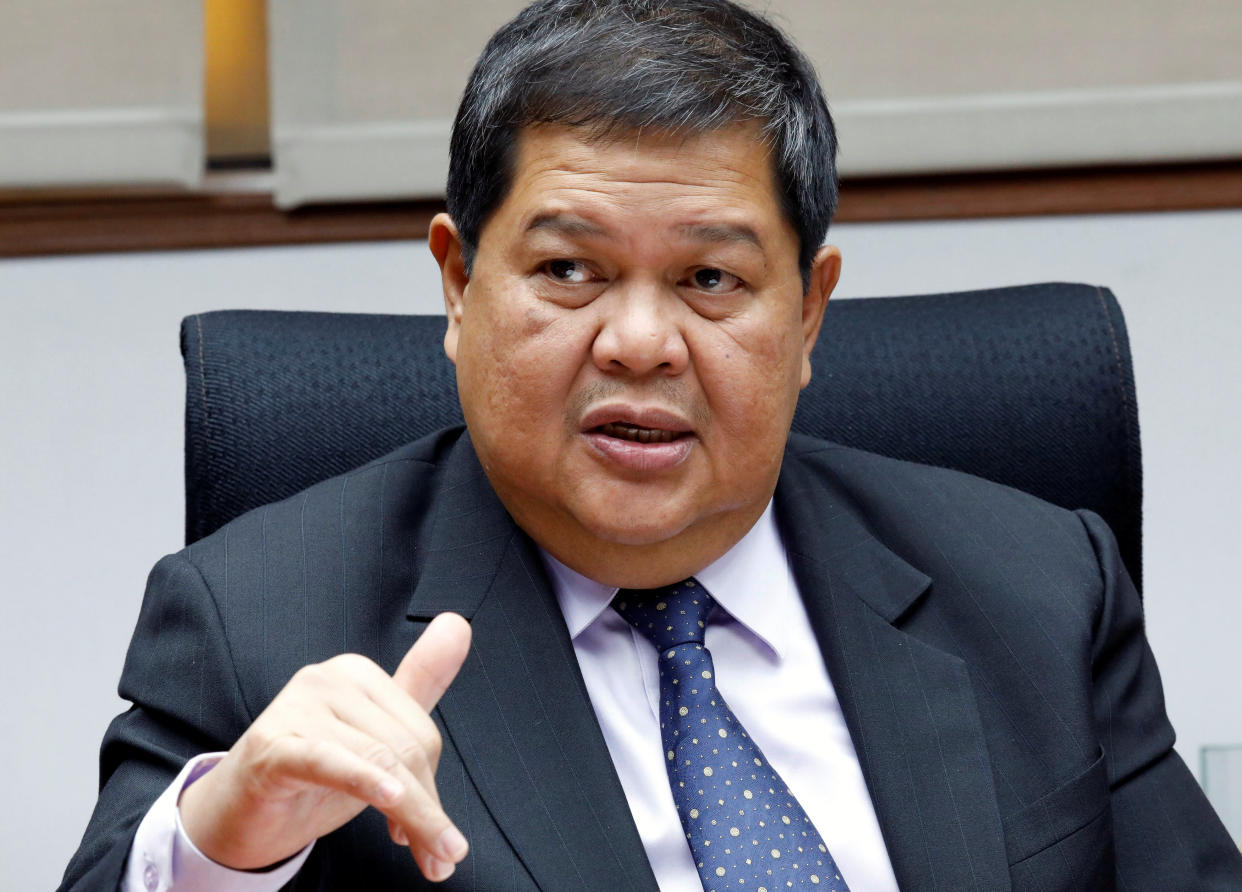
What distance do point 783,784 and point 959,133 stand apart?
1.31 m

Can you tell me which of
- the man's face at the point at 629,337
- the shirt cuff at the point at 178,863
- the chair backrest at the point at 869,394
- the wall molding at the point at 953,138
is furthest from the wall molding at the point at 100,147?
the shirt cuff at the point at 178,863

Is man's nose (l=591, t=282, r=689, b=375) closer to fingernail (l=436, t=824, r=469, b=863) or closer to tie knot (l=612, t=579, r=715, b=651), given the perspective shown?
tie knot (l=612, t=579, r=715, b=651)

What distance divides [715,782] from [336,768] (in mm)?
483

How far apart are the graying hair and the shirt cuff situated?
576 millimetres

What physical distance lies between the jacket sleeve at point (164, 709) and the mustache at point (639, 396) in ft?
1.24

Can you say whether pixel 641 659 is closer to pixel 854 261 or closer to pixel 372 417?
pixel 372 417

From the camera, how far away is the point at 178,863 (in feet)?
3.58

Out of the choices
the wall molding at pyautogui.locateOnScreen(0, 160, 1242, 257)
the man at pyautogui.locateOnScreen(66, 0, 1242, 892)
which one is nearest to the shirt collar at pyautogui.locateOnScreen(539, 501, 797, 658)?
the man at pyautogui.locateOnScreen(66, 0, 1242, 892)

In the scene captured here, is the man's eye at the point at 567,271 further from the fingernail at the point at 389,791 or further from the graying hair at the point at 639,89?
the fingernail at the point at 389,791

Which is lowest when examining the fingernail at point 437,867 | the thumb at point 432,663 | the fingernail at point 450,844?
the fingernail at point 437,867

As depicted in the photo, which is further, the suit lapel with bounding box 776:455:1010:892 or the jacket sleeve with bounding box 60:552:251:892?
the suit lapel with bounding box 776:455:1010:892

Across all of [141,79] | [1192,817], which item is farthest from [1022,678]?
[141,79]

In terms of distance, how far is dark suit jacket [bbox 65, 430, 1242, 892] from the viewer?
4.12 feet

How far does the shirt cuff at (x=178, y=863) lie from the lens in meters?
1.08
